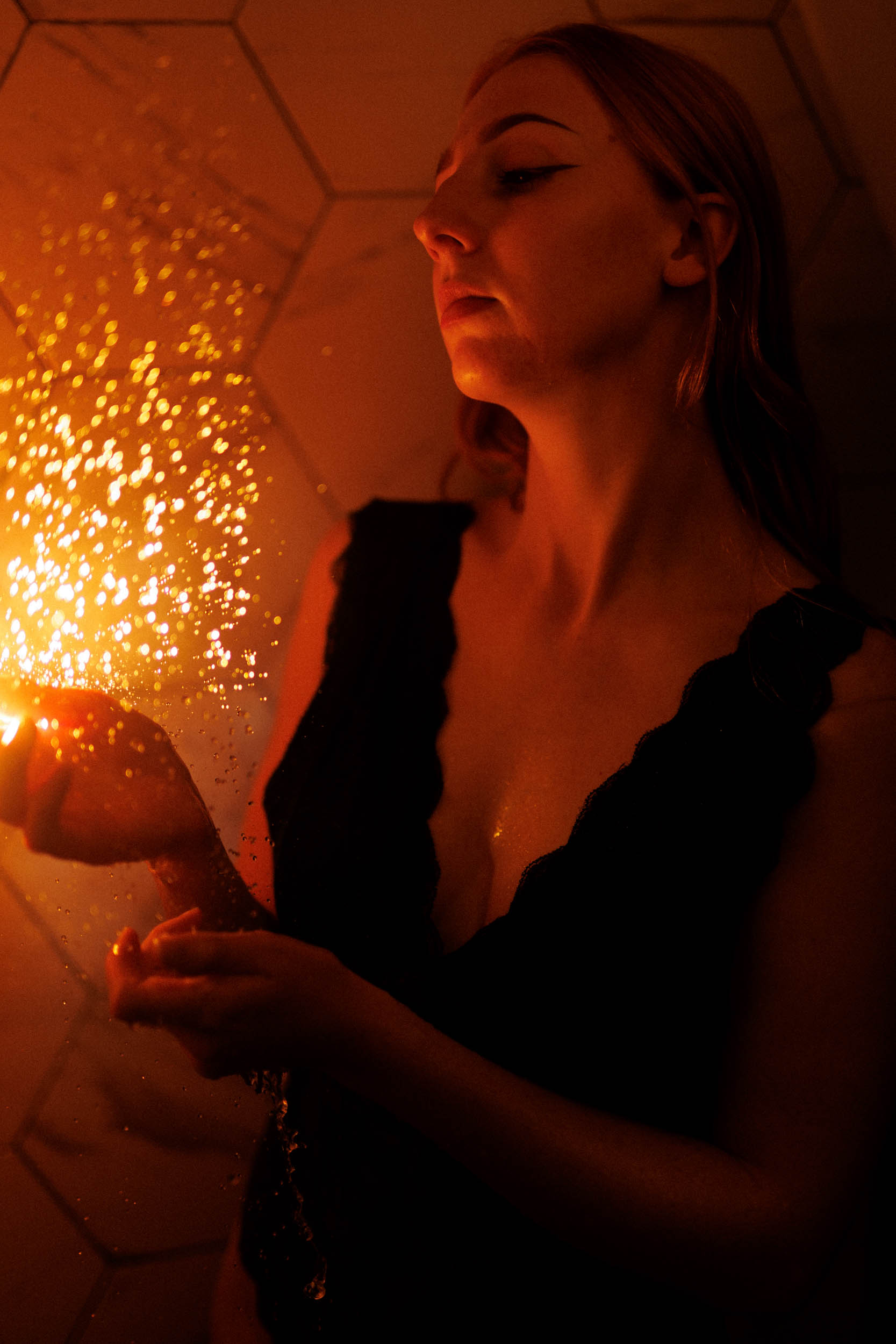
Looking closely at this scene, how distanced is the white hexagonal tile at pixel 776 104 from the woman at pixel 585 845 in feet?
0.50

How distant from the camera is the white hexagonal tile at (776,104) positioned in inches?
27.3

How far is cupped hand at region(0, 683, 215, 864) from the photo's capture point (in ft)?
1.29

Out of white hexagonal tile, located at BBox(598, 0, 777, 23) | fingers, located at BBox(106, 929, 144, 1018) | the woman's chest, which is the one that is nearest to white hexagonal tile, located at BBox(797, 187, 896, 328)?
white hexagonal tile, located at BBox(598, 0, 777, 23)

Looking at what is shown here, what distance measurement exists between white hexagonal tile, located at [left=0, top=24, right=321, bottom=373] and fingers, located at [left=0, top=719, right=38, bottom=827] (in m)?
0.21

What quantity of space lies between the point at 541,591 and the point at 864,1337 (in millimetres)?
561

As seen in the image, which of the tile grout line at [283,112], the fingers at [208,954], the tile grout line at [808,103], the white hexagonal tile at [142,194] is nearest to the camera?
the fingers at [208,954]

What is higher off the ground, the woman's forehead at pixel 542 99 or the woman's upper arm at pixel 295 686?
the woman's forehead at pixel 542 99

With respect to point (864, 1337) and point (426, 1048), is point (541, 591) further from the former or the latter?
point (864, 1337)

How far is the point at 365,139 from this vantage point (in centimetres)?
65

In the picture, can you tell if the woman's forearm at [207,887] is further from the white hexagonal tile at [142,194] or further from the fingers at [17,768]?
the white hexagonal tile at [142,194]

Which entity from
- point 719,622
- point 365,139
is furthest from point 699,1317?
point 365,139

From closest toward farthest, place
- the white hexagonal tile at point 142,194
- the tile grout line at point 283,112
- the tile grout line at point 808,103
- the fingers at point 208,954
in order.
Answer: the fingers at point 208,954 < the white hexagonal tile at point 142,194 < the tile grout line at point 283,112 < the tile grout line at point 808,103

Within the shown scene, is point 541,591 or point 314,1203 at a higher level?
point 541,591

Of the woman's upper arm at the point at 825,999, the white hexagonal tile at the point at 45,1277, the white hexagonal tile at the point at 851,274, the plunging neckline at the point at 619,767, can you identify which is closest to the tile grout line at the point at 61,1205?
the white hexagonal tile at the point at 45,1277
